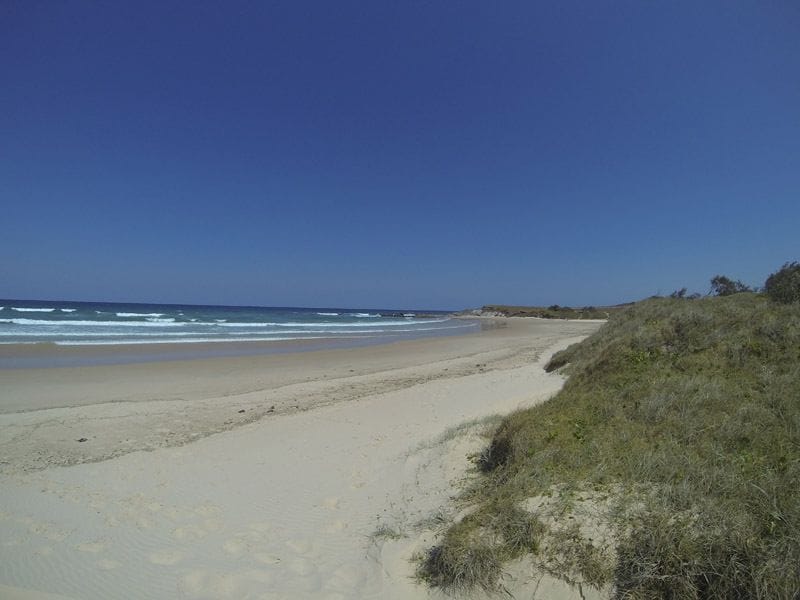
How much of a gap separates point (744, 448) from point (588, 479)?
1595 millimetres

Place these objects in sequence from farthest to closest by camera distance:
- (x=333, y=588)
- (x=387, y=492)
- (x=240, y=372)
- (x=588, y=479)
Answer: (x=240, y=372), (x=387, y=492), (x=588, y=479), (x=333, y=588)

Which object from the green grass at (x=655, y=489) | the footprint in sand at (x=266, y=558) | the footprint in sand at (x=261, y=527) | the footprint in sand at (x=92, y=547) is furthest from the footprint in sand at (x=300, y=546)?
the footprint in sand at (x=92, y=547)

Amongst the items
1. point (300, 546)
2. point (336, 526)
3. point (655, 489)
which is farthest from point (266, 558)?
point (655, 489)

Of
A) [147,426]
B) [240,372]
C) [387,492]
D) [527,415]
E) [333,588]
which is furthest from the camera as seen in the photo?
[240,372]

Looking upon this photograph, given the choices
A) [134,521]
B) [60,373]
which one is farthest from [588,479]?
[60,373]

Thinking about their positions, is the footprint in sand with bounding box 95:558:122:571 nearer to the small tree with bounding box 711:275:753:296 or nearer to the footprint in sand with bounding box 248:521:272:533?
the footprint in sand with bounding box 248:521:272:533

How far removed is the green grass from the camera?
9.39 ft

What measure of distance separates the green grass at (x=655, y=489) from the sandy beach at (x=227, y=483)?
811 millimetres

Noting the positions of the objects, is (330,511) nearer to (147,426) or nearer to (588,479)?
(588,479)

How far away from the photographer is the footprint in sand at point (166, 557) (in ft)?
13.5

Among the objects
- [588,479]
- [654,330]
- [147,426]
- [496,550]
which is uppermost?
[654,330]

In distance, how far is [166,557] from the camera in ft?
13.8

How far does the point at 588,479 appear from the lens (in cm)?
406

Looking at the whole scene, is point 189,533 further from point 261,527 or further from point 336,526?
point 336,526
